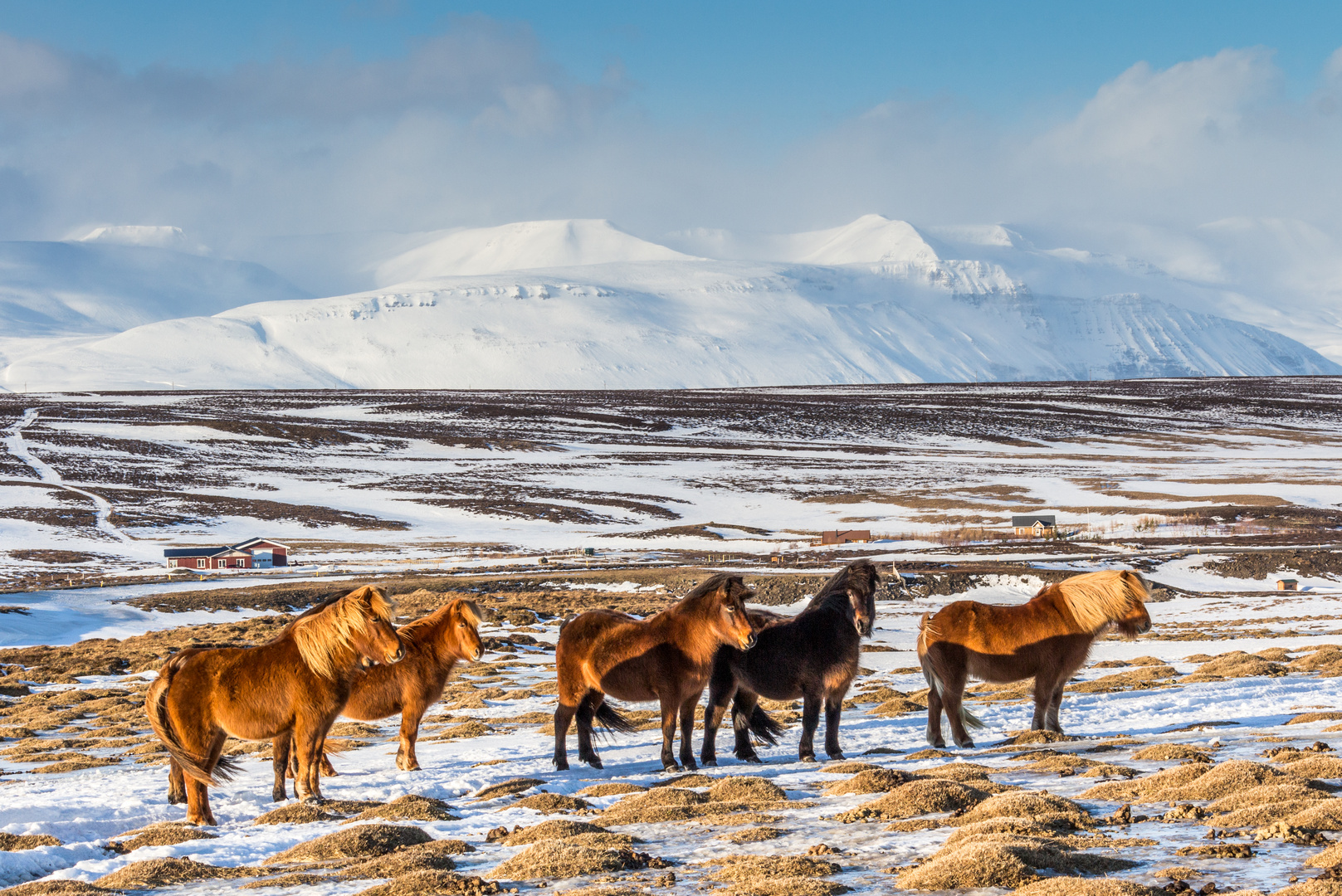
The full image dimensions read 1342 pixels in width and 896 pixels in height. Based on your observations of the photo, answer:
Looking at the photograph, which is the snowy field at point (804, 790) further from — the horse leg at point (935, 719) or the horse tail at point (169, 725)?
the horse tail at point (169, 725)

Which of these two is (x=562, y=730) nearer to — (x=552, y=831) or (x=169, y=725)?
(x=552, y=831)

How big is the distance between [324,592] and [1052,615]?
32.1 meters

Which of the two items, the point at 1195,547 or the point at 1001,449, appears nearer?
the point at 1195,547

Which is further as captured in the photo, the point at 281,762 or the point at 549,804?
the point at 281,762

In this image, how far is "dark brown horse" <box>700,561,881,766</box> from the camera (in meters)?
11.8

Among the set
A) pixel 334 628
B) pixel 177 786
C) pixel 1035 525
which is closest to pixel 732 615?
pixel 334 628

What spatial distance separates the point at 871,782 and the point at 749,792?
1.05 m

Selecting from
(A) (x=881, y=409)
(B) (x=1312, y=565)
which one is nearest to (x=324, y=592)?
(B) (x=1312, y=565)

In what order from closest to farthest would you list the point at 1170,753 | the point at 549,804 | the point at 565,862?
the point at 565,862 < the point at 549,804 < the point at 1170,753

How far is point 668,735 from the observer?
11.5m

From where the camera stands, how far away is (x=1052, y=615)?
39.8 ft

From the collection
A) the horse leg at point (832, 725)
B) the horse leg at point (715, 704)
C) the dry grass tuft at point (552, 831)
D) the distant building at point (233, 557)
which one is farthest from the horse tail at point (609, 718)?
the distant building at point (233, 557)

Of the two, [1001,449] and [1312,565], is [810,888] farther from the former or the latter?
[1001,449]

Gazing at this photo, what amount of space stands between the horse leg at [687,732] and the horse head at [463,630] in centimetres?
213
